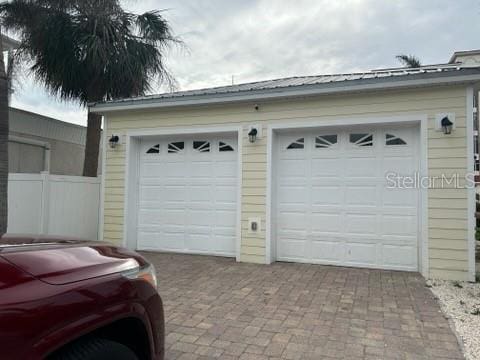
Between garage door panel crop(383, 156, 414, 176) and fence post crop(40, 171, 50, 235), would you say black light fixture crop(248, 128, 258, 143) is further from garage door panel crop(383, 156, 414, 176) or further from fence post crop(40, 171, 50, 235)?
fence post crop(40, 171, 50, 235)

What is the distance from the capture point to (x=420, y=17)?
7238 millimetres

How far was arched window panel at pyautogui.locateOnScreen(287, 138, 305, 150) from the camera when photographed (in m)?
6.79

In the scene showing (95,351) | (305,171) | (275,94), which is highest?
(275,94)

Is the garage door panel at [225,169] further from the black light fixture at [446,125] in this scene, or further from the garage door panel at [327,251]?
the black light fixture at [446,125]

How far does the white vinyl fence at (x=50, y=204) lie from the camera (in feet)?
24.3

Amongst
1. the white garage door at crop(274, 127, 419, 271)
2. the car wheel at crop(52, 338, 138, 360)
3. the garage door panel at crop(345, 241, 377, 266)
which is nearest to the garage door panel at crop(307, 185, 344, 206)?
the white garage door at crop(274, 127, 419, 271)

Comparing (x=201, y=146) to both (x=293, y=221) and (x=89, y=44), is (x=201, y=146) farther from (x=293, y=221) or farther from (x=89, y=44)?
(x=89, y=44)

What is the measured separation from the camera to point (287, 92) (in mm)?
6441

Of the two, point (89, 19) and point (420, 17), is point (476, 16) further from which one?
point (89, 19)

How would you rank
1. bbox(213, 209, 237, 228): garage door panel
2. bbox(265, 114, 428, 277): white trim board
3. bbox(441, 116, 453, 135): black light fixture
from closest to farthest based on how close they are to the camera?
1. bbox(441, 116, 453, 135): black light fixture
2. bbox(265, 114, 428, 277): white trim board
3. bbox(213, 209, 237, 228): garage door panel

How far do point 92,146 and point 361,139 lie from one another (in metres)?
7.64

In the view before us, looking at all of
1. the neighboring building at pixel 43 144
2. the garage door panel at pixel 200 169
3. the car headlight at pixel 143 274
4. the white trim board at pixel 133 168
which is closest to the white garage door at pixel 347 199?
the garage door panel at pixel 200 169

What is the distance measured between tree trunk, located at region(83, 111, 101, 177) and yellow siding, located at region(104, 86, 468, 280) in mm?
3022

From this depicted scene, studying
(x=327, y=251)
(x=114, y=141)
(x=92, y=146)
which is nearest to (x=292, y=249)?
(x=327, y=251)
